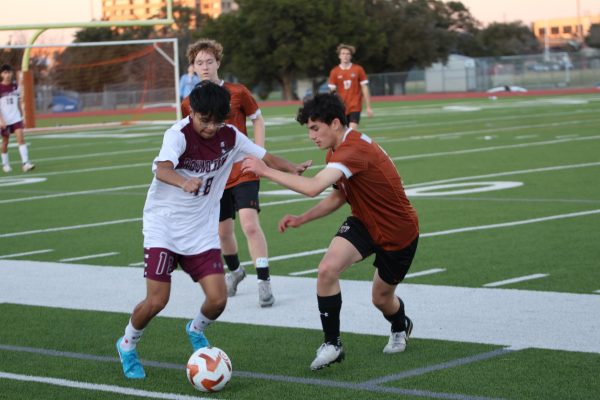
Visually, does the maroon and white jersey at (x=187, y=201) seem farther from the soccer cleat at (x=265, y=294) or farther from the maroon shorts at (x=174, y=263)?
the soccer cleat at (x=265, y=294)

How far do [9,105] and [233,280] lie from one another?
13435 mm

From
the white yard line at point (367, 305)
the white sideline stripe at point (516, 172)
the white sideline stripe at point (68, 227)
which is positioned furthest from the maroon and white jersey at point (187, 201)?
the white sideline stripe at point (516, 172)

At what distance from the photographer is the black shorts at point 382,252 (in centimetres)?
657

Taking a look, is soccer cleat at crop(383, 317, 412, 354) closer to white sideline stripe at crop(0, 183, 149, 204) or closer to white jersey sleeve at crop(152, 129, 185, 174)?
white jersey sleeve at crop(152, 129, 185, 174)

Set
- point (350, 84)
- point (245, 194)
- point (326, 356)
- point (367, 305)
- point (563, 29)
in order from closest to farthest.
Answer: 1. point (326, 356)
2. point (367, 305)
3. point (245, 194)
4. point (350, 84)
5. point (563, 29)

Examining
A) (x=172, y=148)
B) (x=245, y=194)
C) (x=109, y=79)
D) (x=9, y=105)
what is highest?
(x=109, y=79)

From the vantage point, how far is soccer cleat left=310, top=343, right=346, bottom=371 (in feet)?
20.7

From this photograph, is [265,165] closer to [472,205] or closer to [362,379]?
[362,379]

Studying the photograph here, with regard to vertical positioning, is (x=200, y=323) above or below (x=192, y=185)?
below

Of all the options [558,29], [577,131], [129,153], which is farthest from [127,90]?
[558,29]

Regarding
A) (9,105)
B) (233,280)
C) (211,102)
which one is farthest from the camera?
(9,105)

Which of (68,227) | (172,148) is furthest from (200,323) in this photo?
(68,227)

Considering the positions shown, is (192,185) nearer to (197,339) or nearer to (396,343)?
(197,339)

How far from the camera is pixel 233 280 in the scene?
29.2ft
